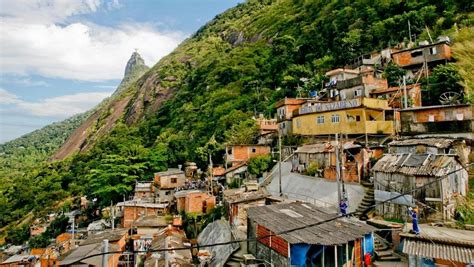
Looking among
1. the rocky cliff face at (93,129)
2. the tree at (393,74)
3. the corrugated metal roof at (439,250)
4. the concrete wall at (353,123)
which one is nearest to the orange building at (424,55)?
the tree at (393,74)

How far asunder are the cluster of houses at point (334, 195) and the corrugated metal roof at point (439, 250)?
1.1 inches

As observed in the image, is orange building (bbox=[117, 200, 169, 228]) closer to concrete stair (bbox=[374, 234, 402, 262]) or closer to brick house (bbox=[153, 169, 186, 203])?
brick house (bbox=[153, 169, 186, 203])

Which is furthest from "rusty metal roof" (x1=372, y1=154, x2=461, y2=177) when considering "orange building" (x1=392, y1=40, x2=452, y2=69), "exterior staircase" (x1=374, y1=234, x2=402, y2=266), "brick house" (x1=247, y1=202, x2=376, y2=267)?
"orange building" (x1=392, y1=40, x2=452, y2=69)

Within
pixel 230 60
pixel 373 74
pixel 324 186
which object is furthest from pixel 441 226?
pixel 230 60

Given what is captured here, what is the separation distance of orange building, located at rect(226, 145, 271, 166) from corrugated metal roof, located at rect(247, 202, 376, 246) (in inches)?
658

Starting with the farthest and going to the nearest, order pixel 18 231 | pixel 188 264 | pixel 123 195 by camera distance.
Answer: pixel 18 231 → pixel 123 195 → pixel 188 264

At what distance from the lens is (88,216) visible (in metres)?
39.8

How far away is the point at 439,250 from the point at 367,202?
6977 mm

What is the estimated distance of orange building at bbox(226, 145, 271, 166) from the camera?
32625mm

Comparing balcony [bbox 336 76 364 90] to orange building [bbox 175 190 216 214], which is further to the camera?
balcony [bbox 336 76 364 90]

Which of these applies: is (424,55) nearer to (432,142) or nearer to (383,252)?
(432,142)

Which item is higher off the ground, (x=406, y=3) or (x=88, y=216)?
(x=406, y=3)

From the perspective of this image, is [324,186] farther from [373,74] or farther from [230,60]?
[230,60]

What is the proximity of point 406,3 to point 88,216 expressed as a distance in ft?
148
